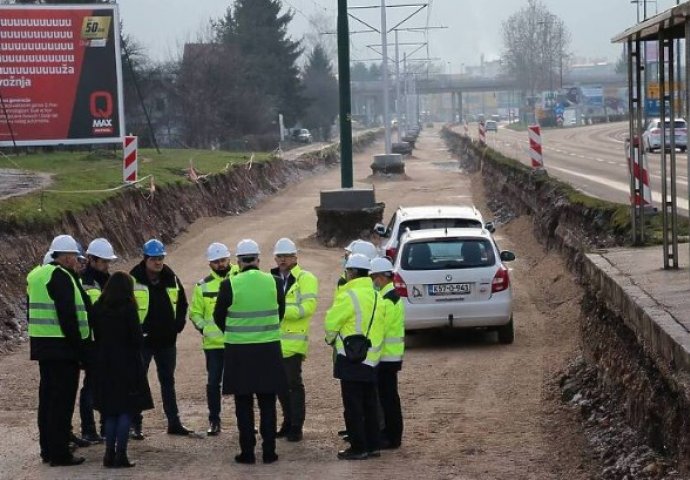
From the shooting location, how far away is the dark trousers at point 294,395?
474 inches

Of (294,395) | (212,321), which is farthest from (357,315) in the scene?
(212,321)

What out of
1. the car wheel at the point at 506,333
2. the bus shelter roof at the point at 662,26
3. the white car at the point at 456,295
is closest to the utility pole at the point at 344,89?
the white car at the point at 456,295

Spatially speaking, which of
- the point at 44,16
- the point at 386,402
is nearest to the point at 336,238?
the point at 44,16

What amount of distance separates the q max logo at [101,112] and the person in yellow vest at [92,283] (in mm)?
27545

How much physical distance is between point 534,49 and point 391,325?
153726 mm

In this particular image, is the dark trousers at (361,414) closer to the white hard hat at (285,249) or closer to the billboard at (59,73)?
the white hard hat at (285,249)

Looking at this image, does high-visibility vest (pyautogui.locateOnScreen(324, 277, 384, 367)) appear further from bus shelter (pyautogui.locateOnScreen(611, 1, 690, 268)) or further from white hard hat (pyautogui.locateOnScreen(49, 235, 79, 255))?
bus shelter (pyautogui.locateOnScreen(611, 1, 690, 268))

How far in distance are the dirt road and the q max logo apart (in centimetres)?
1638

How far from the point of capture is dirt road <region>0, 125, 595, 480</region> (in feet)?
35.7

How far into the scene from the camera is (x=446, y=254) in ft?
58.7

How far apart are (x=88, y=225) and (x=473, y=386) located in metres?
14.9

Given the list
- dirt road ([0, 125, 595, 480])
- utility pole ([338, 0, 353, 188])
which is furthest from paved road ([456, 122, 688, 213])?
dirt road ([0, 125, 595, 480])

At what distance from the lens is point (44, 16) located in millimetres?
38688

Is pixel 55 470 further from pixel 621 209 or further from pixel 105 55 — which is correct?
pixel 105 55
